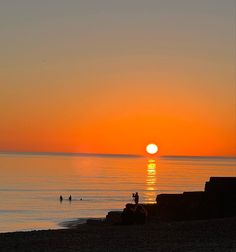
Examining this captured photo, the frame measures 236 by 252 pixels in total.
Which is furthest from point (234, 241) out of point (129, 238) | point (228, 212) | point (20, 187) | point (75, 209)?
point (20, 187)

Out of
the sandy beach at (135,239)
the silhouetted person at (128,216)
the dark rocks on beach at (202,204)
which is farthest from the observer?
the dark rocks on beach at (202,204)

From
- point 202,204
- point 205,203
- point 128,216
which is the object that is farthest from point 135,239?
point 202,204

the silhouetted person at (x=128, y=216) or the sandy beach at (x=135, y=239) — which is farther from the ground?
the silhouetted person at (x=128, y=216)

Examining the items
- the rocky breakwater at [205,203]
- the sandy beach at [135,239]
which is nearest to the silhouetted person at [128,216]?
the sandy beach at [135,239]

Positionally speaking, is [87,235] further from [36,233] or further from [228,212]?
[228,212]

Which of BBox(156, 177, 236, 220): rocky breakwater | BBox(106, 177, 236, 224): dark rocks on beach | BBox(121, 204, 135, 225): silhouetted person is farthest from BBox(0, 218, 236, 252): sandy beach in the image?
BBox(156, 177, 236, 220): rocky breakwater

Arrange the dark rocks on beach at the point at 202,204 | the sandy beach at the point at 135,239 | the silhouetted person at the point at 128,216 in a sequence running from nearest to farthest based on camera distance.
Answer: the sandy beach at the point at 135,239
the silhouetted person at the point at 128,216
the dark rocks on beach at the point at 202,204

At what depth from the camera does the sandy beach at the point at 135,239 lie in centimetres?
1784

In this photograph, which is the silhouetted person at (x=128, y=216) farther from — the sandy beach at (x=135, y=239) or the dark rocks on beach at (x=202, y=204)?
the sandy beach at (x=135, y=239)

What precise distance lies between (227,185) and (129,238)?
1429 centimetres

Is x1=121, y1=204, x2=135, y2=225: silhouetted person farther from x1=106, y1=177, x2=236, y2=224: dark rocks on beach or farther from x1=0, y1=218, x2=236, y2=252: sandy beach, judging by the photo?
x1=0, y1=218, x2=236, y2=252: sandy beach

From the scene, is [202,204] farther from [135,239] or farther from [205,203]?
[135,239]

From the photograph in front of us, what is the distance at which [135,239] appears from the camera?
19625 millimetres

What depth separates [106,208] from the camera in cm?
7662
